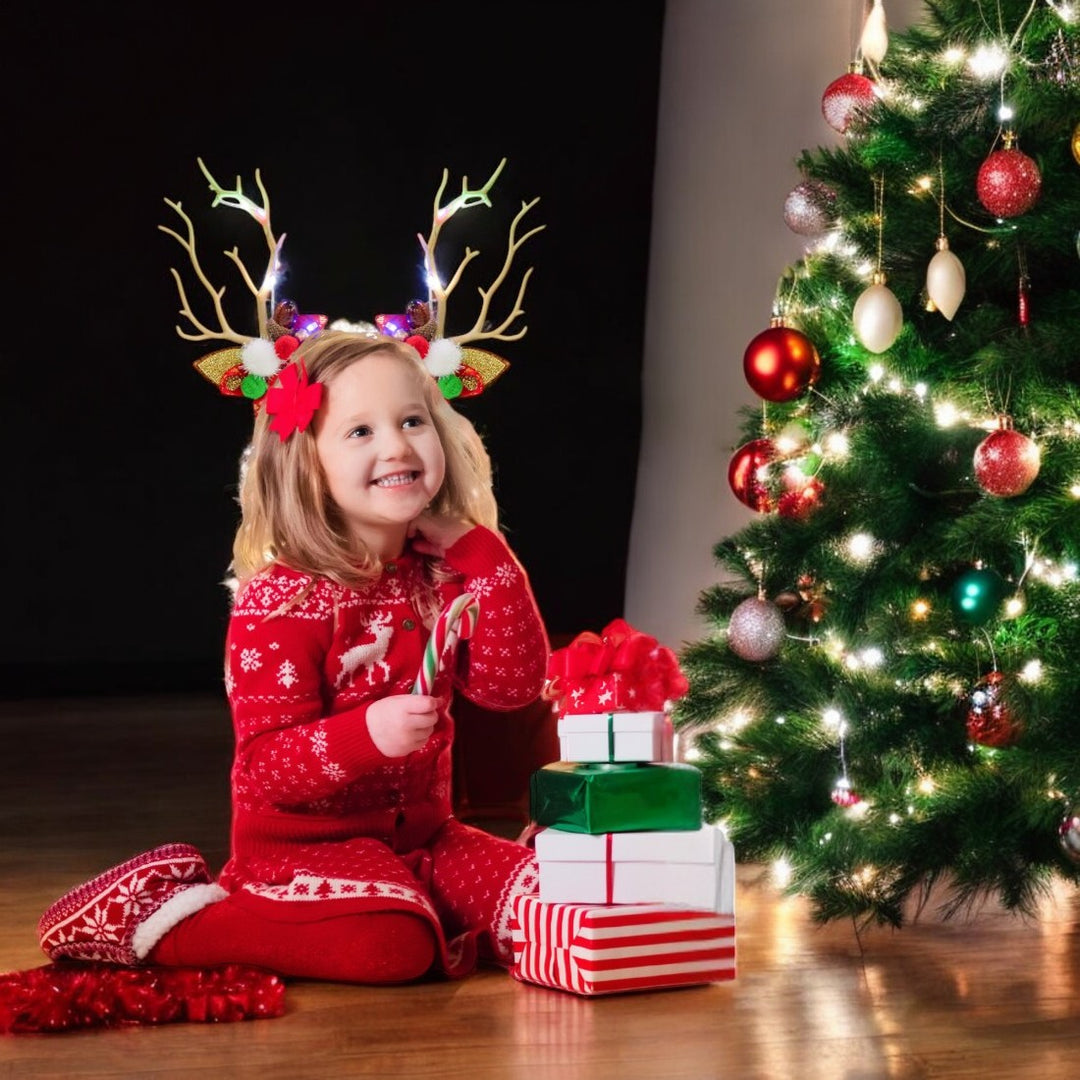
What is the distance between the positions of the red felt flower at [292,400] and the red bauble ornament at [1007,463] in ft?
2.53

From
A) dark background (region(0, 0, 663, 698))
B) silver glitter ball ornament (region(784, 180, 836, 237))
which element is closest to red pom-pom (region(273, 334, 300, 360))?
silver glitter ball ornament (region(784, 180, 836, 237))

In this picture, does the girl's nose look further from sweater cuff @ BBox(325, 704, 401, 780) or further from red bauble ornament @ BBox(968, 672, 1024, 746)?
red bauble ornament @ BBox(968, 672, 1024, 746)

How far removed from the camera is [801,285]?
229 cm

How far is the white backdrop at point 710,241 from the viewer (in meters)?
3.30

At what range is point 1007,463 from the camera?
1883 millimetres

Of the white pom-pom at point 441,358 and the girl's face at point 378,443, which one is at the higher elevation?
the white pom-pom at point 441,358

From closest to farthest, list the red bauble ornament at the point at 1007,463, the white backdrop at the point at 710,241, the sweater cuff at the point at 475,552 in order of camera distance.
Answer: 1. the red bauble ornament at the point at 1007,463
2. the sweater cuff at the point at 475,552
3. the white backdrop at the point at 710,241

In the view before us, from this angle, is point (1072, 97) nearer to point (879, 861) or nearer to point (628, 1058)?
point (879, 861)

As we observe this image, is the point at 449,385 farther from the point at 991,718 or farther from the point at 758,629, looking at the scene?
the point at 991,718

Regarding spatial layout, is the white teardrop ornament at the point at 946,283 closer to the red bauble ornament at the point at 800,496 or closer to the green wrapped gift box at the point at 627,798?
the red bauble ornament at the point at 800,496

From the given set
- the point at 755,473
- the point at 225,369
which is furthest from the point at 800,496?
the point at 225,369

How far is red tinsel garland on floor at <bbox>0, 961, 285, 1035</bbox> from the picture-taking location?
1.76 m

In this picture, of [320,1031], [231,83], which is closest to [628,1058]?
[320,1031]

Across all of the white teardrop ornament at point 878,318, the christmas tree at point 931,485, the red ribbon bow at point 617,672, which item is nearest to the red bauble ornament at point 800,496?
the christmas tree at point 931,485
